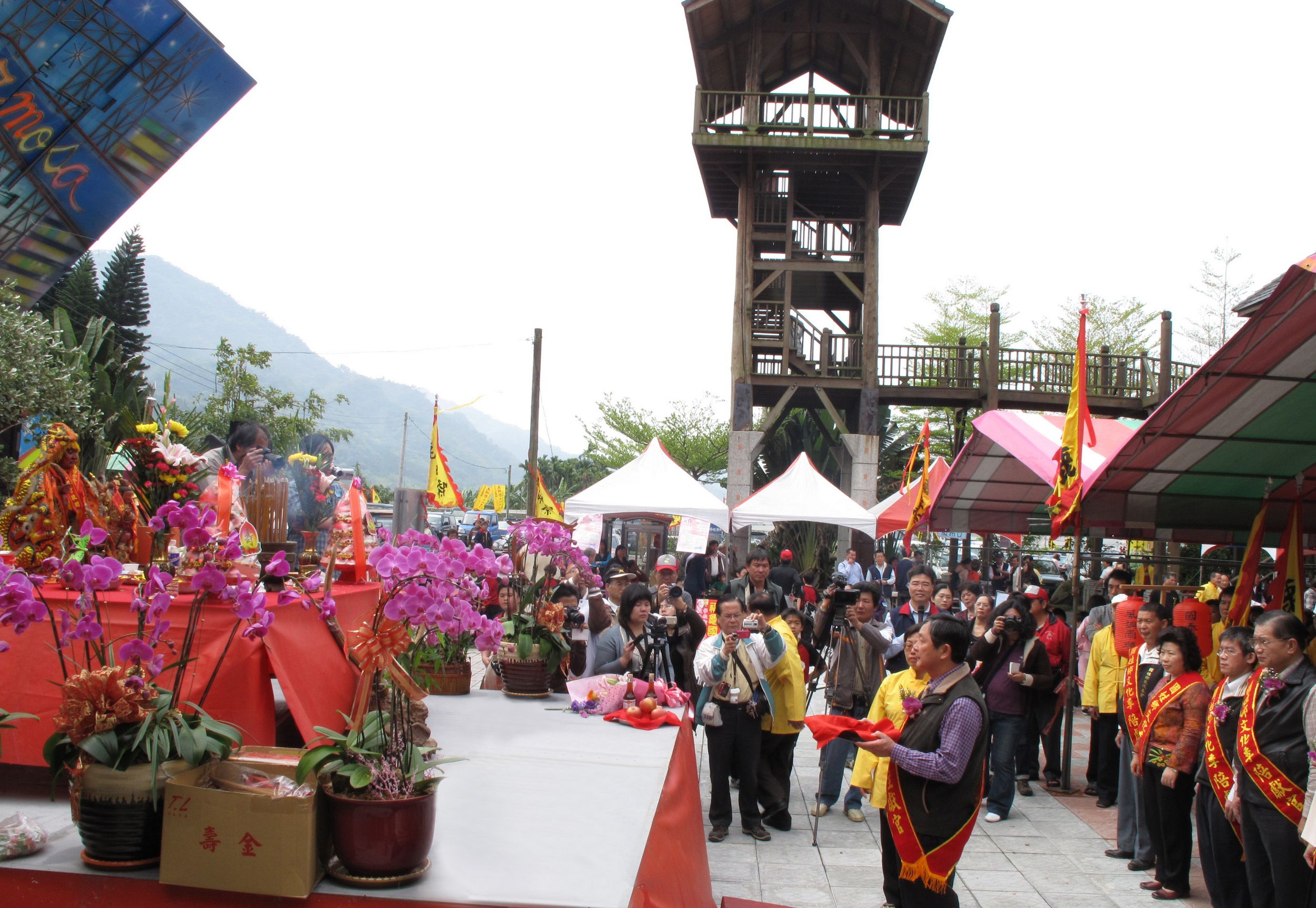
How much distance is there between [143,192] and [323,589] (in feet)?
7.50

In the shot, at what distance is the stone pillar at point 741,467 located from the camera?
1962cm

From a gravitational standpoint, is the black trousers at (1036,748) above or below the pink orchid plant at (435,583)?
below

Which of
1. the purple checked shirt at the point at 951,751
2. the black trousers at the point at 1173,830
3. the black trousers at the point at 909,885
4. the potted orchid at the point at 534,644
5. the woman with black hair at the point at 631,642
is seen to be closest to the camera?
the purple checked shirt at the point at 951,751

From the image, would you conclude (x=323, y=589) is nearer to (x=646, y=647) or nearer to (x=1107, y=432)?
(x=646, y=647)

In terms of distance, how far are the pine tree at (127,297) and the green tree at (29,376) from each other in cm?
1981

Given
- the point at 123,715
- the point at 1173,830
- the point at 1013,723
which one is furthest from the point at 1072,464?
the point at 123,715

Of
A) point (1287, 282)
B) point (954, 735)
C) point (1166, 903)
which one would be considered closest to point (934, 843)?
point (954, 735)

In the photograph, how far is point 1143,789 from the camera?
570 cm

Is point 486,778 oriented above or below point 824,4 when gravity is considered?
below

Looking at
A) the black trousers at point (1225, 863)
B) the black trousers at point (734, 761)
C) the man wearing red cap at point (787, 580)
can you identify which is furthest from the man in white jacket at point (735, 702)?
the man wearing red cap at point (787, 580)

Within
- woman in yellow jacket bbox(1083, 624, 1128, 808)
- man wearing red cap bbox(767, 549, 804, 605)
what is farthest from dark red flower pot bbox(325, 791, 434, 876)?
man wearing red cap bbox(767, 549, 804, 605)

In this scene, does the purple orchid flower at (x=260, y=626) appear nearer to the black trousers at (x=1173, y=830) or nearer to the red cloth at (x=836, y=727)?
the red cloth at (x=836, y=727)

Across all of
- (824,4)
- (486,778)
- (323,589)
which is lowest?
(486,778)

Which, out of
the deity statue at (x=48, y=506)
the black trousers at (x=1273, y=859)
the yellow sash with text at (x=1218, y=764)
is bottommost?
the black trousers at (x=1273, y=859)
